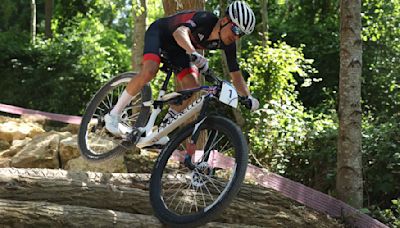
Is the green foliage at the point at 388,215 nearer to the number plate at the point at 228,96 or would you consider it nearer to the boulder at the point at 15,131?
the number plate at the point at 228,96

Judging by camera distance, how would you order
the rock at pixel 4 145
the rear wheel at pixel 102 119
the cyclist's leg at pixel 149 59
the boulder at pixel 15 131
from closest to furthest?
the cyclist's leg at pixel 149 59 → the rear wheel at pixel 102 119 → the rock at pixel 4 145 → the boulder at pixel 15 131

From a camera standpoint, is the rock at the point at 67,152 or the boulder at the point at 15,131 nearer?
the rock at the point at 67,152

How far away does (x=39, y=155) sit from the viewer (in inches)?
259

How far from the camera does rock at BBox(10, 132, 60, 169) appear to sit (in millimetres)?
6480

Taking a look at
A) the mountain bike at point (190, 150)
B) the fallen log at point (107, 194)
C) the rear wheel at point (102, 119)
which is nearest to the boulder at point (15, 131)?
the rear wheel at point (102, 119)

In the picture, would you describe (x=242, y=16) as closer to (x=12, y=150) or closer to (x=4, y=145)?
(x=12, y=150)

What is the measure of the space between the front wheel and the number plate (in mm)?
148

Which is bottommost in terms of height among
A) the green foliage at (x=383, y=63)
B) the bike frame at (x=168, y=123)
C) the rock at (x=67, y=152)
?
the rock at (x=67, y=152)

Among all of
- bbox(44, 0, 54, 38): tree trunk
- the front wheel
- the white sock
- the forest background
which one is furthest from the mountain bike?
bbox(44, 0, 54, 38): tree trunk

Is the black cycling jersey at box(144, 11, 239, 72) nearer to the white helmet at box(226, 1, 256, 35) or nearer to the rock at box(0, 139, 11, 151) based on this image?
the white helmet at box(226, 1, 256, 35)

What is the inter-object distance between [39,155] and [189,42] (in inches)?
129

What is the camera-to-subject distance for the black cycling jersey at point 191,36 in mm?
4328

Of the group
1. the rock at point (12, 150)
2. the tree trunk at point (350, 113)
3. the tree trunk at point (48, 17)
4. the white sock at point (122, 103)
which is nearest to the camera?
the white sock at point (122, 103)

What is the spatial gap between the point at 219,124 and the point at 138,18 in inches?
239
